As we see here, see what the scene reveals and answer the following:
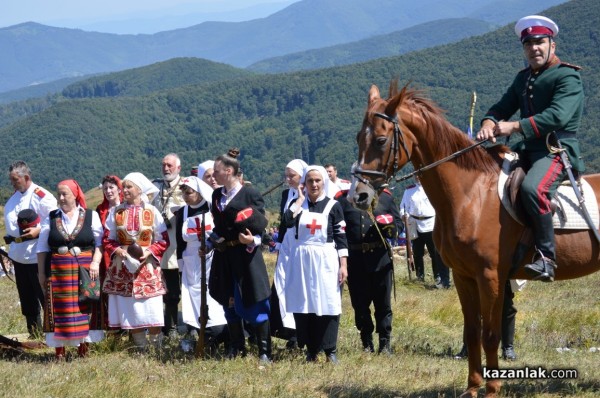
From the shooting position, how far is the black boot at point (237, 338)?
9.29 meters

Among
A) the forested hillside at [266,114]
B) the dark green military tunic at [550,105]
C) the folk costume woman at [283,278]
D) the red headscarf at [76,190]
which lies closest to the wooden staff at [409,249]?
the folk costume woman at [283,278]

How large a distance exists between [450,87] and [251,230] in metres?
136

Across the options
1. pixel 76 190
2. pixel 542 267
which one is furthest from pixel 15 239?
pixel 542 267

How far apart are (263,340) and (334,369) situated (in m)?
0.95

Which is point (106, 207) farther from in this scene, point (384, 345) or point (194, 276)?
point (384, 345)

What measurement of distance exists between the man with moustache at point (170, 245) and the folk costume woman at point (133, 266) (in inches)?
31.8

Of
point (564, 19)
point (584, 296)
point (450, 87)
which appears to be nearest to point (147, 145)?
point (450, 87)

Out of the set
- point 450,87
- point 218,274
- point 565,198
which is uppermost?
point 450,87

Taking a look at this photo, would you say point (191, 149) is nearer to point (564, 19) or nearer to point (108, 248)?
point (564, 19)

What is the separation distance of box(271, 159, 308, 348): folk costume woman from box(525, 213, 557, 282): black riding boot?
3.34 meters

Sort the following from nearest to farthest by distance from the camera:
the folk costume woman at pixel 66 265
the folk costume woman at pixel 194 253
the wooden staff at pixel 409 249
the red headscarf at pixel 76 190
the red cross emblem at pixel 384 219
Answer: the folk costume woman at pixel 66 265 < the red headscarf at pixel 76 190 < the red cross emblem at pixel 384 219 < the folk costume woman at pixel 194 253 < the wooden staff at pixel 409 249

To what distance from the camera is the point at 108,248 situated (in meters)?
9.45

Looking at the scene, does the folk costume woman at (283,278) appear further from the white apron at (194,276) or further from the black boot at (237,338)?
the black boot at (237,338)

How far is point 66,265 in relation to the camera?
9.22 metres
